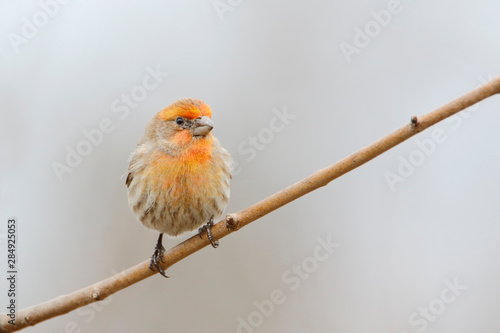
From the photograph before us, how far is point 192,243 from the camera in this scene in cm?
484

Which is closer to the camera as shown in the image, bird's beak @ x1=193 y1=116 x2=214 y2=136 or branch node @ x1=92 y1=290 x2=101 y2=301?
branch node @ x1=92 y1=290 x2=101 y2=301

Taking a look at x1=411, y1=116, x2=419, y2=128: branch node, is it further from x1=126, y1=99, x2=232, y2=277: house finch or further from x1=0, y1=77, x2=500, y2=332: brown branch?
x1=126, y1=99, x2=232, y2=277: house finch

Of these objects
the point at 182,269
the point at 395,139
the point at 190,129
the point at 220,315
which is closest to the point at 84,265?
the point at 182,269

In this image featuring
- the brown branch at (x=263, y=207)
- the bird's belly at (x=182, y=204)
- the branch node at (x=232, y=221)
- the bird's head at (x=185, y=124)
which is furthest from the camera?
the bird's head at (x=185, y=124)

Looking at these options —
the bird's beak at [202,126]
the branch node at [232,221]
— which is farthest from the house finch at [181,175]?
the branch node at [232,221]

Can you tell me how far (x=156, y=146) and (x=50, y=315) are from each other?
2182 mm

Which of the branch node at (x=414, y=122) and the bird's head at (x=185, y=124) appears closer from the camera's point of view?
the branch node at (x=414, y=122)

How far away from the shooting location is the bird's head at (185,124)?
220 inches

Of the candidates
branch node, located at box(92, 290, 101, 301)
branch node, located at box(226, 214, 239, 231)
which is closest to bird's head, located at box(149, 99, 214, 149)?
branch node, located at box(226, 214, 239, 231)

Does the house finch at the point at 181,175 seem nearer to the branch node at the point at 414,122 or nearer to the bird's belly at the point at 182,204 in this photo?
the bird's belly at the point at 182,204

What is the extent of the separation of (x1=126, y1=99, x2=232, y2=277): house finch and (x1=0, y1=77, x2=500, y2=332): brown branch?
654 millimetres

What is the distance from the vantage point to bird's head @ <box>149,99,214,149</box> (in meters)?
5.58

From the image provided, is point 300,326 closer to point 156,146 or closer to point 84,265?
point 84,265

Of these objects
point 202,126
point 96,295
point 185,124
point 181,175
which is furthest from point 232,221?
point 185,124
